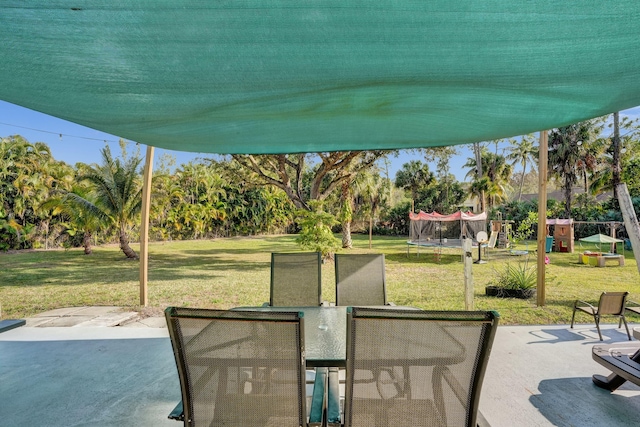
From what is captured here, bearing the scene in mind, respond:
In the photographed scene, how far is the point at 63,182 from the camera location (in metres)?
12.1

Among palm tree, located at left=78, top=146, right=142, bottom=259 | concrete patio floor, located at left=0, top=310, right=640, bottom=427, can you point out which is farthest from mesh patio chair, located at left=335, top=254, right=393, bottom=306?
palm tree, located at left=78, top=146, right=142, bottom=259

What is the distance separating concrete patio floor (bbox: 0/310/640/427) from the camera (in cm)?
251

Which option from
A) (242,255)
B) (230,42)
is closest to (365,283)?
(230,42)

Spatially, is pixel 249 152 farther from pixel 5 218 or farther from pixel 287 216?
pixel 287 216

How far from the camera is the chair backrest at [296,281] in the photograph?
3363mm

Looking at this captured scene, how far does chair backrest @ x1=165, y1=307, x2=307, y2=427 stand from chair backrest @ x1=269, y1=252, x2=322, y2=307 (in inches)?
73.6

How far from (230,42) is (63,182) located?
13.4 metres

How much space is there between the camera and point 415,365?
1370 millimetres

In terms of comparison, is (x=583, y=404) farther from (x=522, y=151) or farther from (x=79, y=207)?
(x=522, y=151)

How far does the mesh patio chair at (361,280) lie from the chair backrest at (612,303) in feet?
8.04

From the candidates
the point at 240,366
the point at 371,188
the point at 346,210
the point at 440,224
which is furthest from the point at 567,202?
the point at 240,366

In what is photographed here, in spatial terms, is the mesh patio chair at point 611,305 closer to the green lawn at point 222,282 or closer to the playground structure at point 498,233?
the green lawn at point 222,282

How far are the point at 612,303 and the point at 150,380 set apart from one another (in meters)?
4.69

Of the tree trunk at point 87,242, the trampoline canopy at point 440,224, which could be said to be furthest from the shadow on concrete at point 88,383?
the trampoline canopy at point 440,224
